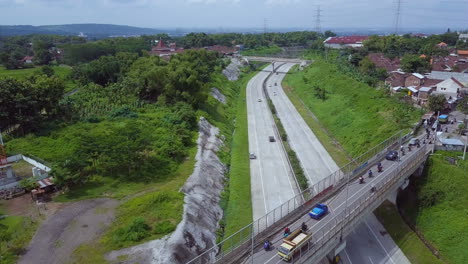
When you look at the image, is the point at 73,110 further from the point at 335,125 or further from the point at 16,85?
the point at 335,125

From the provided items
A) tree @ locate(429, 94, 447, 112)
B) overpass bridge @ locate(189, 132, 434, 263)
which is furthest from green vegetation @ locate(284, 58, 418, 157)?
overpass bridge @ locate(189, 132, 434, 263)

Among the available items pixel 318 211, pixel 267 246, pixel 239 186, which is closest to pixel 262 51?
pixel 239 186

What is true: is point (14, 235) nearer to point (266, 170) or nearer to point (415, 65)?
point (266, 170)

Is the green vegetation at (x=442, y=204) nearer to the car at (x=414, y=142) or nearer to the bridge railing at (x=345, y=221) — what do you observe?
the car at (x=414, y=142)

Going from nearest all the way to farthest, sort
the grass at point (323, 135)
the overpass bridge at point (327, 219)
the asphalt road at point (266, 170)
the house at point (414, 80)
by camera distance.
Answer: the overpass bridge at point (327, 219) → the asphalt road at point (266, 170) → the grass at point (323, 135) → the house at point (414, 80)

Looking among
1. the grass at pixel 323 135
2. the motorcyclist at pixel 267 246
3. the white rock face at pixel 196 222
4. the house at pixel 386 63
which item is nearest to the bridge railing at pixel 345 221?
the motorcyclist at pixel 267 246

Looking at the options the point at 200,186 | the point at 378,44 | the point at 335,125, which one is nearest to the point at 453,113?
the point at 335,125

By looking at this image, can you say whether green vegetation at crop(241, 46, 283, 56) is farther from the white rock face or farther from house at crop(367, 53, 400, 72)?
the white rock face
